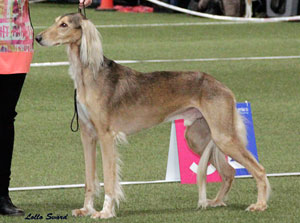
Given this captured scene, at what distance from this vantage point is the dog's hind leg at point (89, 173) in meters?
6.58

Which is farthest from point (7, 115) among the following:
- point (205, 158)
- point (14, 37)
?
point (205, 158)

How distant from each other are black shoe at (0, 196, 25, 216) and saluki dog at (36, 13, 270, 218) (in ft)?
1.40

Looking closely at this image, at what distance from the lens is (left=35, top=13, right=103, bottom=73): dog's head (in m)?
6.31

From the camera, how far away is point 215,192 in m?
7.34

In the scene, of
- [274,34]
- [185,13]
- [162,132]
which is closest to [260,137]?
[162,132]

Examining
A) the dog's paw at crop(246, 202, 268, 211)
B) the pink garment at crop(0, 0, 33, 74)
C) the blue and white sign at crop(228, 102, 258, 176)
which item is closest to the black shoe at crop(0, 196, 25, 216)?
the pink garment at crop(0, 0, 33, 74)

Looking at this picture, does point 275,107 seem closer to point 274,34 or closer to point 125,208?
point 125,208

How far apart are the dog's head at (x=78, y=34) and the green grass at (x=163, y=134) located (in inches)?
47.3

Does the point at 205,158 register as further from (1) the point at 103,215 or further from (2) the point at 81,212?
(2) the point at 81,212

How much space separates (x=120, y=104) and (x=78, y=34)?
23.4 inches

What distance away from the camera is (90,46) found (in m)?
6.33

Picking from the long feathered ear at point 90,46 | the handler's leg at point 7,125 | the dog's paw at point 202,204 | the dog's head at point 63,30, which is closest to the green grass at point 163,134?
the dog's paw at point 202,204

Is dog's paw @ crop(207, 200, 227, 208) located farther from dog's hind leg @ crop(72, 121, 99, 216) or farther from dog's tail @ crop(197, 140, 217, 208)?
dog's hind leg @ crop(72, 121, 99, 216)

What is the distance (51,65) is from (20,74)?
26.6 ft
